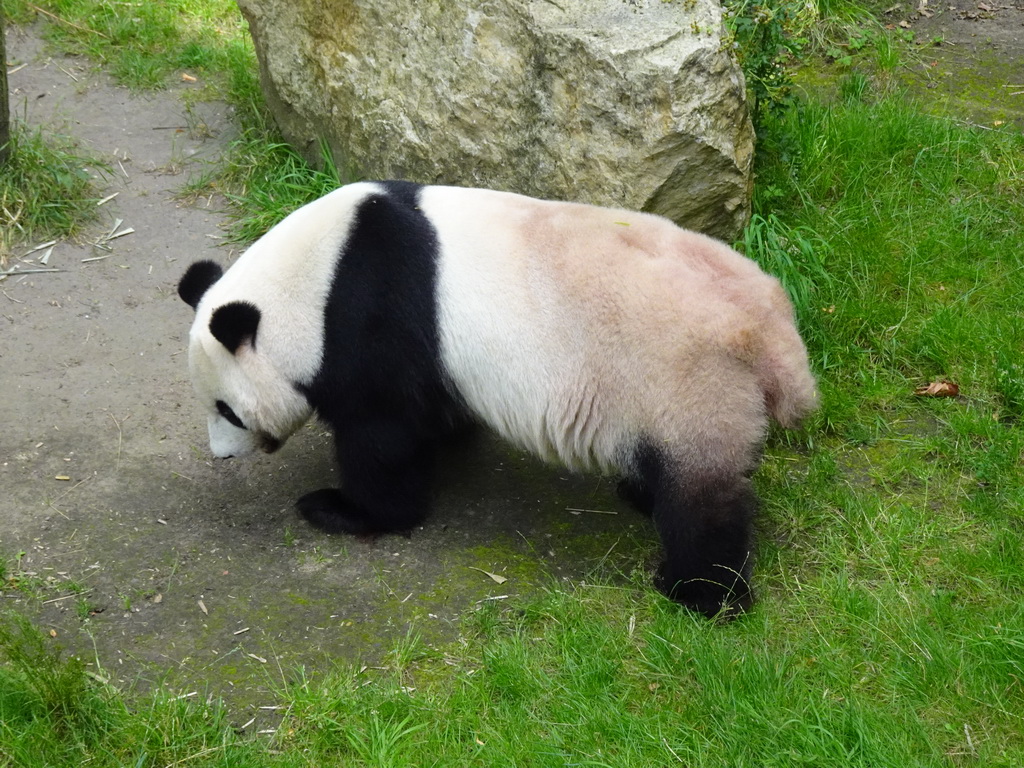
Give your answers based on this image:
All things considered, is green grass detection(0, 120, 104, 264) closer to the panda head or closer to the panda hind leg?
the panda head

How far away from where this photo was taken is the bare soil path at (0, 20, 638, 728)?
383cm

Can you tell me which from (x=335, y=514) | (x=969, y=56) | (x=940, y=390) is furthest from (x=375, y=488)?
(x=969, y=56)

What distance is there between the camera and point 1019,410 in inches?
187

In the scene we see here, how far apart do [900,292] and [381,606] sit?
3.17m

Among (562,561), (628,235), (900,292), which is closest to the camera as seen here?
(628,235)

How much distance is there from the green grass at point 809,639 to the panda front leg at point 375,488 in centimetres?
67

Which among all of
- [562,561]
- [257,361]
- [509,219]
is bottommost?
[562,561]

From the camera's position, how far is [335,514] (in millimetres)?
4422

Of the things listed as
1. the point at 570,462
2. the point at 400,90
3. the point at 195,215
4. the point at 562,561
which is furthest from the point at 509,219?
the point at 195,215

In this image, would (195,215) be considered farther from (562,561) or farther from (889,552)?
(889,552)

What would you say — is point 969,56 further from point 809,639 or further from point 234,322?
point 234,322

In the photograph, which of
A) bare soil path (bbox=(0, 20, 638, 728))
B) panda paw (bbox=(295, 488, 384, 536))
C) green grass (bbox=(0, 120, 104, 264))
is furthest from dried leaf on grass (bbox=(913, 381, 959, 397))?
green grass (bbox=(0, 120, 104, 264))

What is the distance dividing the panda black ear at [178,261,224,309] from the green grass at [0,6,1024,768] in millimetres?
1314

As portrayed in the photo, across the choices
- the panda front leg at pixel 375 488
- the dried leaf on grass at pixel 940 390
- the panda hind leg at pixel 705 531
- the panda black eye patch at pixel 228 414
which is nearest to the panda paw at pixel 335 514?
the panda front leg at pixel 375 488
